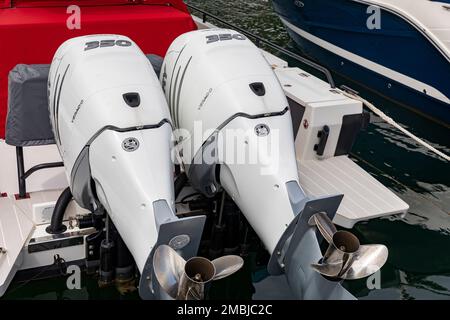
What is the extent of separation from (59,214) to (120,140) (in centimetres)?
90

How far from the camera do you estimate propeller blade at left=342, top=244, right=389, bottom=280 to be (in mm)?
2643

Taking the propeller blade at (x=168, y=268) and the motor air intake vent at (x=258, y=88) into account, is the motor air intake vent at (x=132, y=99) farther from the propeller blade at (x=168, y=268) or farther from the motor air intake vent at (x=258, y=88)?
the propeller blade at (x=168, y=268)

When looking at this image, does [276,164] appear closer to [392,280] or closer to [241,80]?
[241,80]

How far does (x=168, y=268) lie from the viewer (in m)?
2.56

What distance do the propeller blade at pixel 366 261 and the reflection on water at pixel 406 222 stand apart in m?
1.59

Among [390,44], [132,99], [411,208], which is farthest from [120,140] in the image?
[390,44]

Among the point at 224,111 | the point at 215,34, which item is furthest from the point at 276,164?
the point at 215,34

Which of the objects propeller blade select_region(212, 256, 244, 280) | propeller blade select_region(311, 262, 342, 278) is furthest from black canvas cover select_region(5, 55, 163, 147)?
propeller blade select_region(311, 262, 342, 278)

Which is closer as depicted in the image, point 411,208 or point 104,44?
point 104,44

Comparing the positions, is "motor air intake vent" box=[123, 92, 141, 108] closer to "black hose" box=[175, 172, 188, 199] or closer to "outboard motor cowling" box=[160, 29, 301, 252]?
"outboard motor cowling" box=[160, 29, 301, 252]

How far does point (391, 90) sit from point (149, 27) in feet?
14.8

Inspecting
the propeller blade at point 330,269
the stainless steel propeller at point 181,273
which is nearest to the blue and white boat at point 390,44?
the propeller blade at point 330,269

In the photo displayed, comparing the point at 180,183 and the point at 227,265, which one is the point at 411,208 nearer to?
the point at 180,183

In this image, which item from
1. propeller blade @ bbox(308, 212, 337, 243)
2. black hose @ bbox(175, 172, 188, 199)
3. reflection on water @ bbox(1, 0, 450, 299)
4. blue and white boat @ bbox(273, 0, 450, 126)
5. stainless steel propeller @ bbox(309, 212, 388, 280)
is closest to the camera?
stainless steel propeller @ bbox(309, 212, 388, 280)
